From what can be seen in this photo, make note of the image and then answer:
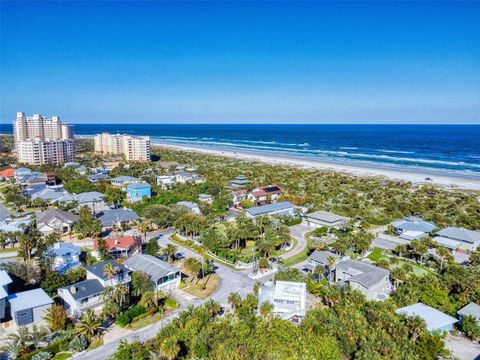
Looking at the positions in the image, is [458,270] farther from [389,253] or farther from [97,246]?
[97,246]

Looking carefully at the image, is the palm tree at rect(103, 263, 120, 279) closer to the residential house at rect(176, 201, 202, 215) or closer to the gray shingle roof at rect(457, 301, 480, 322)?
the residential house at rect(176, 201, 202, 215)

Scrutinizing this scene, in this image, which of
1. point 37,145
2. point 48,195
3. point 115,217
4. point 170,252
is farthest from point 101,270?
point 37,145

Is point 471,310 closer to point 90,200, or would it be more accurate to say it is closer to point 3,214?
point 90,200

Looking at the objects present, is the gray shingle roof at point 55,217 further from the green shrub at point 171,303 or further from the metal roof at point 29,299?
the green shrub at point 171,303

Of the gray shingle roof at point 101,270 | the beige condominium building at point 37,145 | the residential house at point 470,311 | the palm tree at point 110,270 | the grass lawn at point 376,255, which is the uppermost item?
the beige condominium building at point 37,145

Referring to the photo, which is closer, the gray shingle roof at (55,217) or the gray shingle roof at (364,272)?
the gray shingle roof at (364,272)

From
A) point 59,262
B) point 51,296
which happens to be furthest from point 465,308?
point 59,262

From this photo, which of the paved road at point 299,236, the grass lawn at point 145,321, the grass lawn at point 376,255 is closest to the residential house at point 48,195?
the paved road at point 299,236

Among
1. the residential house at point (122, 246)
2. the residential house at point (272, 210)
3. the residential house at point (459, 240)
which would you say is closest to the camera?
the residential house at point (122, 246)
